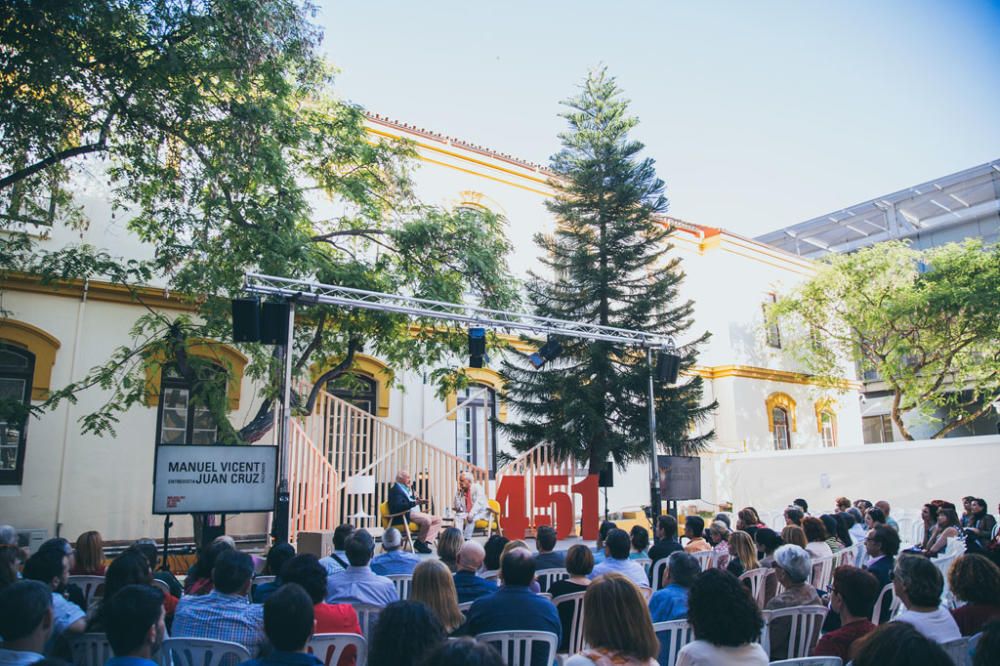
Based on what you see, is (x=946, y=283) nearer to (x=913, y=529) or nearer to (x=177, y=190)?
(x=913, y=529)

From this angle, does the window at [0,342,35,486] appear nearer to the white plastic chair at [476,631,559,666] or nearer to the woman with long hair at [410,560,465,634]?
the woman with long hair at [410,560,465,634]

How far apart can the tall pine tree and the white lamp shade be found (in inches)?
172

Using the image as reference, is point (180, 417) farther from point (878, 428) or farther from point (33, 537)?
point (878, 428)

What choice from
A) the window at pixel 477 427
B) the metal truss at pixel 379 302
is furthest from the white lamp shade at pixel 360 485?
the window at pixel 477 427

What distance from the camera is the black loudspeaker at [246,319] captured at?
889 centimetres

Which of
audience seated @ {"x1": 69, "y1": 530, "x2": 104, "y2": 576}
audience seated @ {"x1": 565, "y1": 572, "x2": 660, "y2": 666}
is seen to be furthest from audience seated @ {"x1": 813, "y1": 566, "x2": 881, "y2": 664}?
audience seated @ {"x1": 69, "y1": 530, "x2": 104, "y2": 576}

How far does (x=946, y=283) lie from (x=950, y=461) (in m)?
6.45

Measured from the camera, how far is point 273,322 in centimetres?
921

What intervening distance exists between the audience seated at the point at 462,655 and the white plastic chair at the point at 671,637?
224 cm

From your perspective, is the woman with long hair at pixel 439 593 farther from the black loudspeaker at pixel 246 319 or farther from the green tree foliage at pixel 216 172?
the green tree foliage at pixel 216 172

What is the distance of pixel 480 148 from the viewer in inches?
665

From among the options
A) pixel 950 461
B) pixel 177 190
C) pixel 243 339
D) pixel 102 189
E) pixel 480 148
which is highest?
pixel 480 148

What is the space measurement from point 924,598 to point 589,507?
880cm

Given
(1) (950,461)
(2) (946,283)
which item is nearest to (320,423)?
(1) (950,461)
